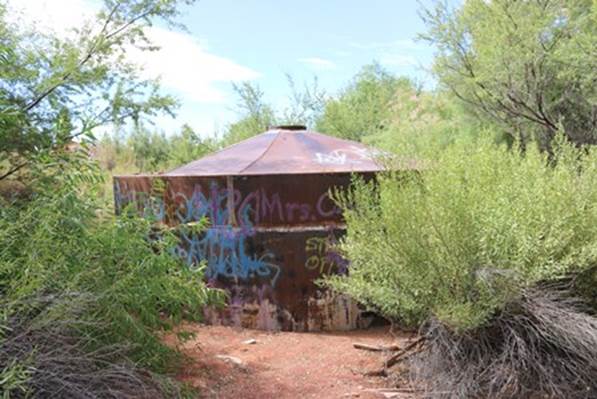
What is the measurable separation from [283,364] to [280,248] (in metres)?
1.56

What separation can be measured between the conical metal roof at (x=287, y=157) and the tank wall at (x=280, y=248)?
233mm

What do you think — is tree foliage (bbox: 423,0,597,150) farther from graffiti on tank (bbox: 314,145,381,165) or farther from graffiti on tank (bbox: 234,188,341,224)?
graffiti on tank (bbox: 234,188,341,224)

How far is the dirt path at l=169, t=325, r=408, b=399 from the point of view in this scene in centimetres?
494

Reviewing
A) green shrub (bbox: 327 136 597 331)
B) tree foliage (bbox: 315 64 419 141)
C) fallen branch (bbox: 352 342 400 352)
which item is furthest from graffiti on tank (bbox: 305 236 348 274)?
tree foliage (bbox: 315 64 419 141)

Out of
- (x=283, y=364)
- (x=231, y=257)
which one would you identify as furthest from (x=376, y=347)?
(x=231, y=257)

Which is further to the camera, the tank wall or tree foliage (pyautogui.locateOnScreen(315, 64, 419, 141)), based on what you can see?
tree foliage (pyautogui.locateOnScreen(315, 64, 419, 141))

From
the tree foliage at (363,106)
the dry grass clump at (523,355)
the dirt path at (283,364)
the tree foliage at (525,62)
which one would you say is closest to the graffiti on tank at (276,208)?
the dirt path at (283,364)

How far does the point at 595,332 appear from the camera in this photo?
4.40 meters

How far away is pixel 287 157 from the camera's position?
7.65 metres

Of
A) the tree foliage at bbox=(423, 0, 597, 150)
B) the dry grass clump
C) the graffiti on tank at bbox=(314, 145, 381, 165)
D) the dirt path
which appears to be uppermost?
the tree foliage at bbox=(423, 0, 597, 150)

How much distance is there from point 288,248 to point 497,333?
280 centimetres

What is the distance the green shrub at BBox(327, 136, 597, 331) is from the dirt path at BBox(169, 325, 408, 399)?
0.84m

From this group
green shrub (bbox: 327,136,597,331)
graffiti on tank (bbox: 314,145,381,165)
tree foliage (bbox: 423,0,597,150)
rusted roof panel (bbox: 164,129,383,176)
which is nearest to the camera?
green shrub (bbox: 327,136,597,331)

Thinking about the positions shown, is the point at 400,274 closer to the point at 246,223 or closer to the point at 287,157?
the point at 246,223
